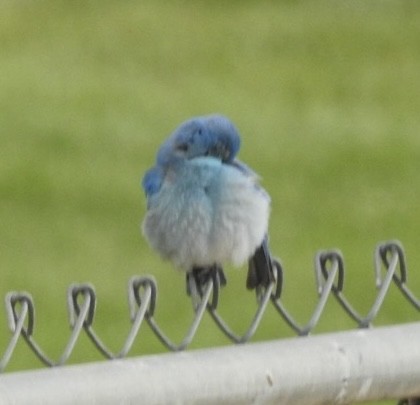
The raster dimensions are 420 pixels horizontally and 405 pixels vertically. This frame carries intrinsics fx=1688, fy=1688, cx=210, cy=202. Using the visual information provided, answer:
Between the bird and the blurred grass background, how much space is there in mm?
2709

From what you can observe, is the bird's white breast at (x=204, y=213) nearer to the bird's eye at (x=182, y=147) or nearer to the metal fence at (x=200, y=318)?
the bird's eye at (x=182, y=147)

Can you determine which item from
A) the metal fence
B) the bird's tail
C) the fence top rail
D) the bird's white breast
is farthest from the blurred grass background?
the fence top rail

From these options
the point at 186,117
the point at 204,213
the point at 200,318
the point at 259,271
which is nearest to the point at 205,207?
the point at 204,213

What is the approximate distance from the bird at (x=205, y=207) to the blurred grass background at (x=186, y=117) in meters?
2.71

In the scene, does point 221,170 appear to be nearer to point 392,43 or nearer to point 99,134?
point 99,134

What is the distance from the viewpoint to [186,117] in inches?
385

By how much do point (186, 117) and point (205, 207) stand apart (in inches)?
241

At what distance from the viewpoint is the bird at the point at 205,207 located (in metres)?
3.61

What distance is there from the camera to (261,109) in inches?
402

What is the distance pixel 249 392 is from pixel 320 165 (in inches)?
268

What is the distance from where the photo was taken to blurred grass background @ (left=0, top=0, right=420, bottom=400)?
728cm

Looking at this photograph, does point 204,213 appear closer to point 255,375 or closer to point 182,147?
point 182,147

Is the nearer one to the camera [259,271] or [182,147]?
[259,271]

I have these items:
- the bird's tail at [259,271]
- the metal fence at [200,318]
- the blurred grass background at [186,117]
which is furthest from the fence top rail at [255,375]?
the blurred grass background at [186,117]
